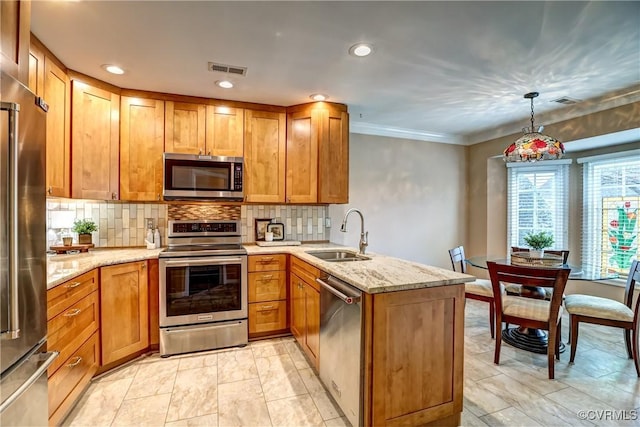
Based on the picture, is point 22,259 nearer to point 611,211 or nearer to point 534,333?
point 534,333

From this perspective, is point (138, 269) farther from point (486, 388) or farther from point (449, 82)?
point (449, 82)

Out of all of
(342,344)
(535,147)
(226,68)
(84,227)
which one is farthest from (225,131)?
(535,147)

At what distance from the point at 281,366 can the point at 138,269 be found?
4.81 feet

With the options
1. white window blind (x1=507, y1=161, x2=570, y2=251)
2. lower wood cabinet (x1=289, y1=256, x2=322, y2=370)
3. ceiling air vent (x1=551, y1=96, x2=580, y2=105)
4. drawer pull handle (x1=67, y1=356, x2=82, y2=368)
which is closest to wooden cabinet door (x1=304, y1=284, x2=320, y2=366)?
lower wood cabinet (x1=289, y1=256, x2=322, y2=370)

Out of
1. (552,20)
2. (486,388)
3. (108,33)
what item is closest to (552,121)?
(552,20)

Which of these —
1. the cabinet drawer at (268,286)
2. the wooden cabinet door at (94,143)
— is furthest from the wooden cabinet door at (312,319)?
the wooden cabinet door at (94,143)

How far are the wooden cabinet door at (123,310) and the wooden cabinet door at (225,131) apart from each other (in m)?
1.32

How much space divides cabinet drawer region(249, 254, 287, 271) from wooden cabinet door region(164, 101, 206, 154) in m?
1.23

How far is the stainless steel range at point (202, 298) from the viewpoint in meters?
2.63

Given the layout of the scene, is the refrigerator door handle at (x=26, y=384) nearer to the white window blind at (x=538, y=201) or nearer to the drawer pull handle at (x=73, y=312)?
the drawer pull handle at (x=73, y=312)

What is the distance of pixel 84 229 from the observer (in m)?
2.74

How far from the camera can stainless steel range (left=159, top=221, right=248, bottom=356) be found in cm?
263

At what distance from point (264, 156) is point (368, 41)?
64.5 inches

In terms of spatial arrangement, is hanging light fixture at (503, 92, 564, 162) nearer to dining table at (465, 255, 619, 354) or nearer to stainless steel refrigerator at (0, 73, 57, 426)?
dining table at (465, 255, 619, 354)
